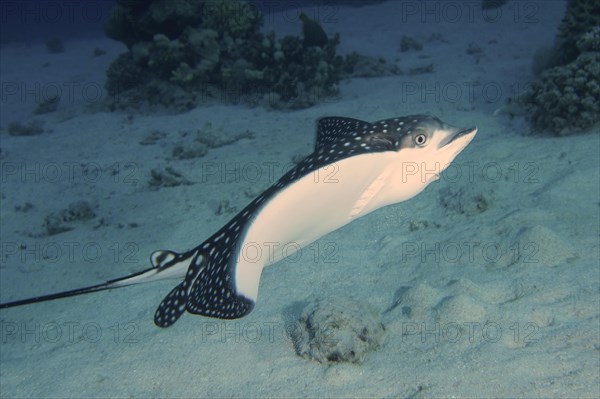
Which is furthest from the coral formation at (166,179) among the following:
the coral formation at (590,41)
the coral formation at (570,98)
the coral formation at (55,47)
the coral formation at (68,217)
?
the coral formation at (55,47)

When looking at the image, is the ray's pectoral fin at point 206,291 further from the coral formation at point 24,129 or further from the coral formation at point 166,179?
the coral formation at point 24,129

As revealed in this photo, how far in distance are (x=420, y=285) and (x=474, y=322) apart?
25.7 inches

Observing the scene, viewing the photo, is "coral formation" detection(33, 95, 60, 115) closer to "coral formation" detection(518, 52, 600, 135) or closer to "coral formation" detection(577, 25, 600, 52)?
"coral formation" detection(518, 52, 600, 135)

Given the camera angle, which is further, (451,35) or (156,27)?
(451,35)

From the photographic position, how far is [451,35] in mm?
15969

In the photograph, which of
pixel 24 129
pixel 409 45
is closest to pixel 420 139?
pixel 24 129

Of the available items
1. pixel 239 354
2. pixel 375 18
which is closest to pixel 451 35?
pixel 375 18

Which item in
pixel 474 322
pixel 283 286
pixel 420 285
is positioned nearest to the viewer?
pixel 474 322

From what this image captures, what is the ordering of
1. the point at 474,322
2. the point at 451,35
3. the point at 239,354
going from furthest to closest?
the point at 451,35 → the point at 239,354 → the point at 474,322

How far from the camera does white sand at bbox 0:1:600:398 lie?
3.26 metres

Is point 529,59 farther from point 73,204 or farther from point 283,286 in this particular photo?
point 73,204

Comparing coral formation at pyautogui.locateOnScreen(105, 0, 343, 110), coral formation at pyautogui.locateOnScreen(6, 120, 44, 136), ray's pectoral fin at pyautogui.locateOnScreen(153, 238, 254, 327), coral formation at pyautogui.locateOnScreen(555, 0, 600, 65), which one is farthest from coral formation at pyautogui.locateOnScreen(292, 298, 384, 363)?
coral formation at pyautogui.locateOnScreen(6, 120, 44, 136)

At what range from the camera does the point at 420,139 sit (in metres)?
2.37

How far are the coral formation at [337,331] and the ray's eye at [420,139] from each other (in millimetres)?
1803
